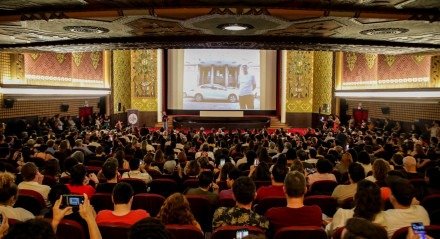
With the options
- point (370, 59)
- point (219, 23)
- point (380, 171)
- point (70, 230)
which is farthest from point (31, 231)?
point (370, 59)

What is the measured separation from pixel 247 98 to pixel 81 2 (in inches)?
785

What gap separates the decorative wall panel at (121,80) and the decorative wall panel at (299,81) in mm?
10892

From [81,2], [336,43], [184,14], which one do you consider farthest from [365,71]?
[81,2]

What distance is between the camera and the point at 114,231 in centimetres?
371

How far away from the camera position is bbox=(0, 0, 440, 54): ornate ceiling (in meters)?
7.10

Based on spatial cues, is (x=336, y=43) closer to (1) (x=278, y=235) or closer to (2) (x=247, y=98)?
(1) (x=278, y=235)

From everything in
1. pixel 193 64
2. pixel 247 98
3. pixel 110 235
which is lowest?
pixel 110 235

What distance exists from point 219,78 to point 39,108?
10998 millimetres

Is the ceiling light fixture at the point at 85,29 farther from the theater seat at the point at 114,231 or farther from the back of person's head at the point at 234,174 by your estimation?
the theater seat at the point at 114,231

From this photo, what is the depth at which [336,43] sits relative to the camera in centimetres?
1167

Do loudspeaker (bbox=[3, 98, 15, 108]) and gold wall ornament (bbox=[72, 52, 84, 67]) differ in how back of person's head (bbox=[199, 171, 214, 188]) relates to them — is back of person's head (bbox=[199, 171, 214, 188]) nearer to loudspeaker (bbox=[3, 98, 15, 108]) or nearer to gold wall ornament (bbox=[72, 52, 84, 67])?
loudspeaker (bbox=[3, 98, 15, 108])

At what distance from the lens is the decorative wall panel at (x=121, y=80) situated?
88.6 feet

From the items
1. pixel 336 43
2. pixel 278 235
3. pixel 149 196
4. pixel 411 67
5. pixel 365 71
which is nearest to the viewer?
pixel 278 235

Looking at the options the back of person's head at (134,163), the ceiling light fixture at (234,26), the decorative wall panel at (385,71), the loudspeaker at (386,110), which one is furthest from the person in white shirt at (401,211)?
the loudspeaker at (386,110)
